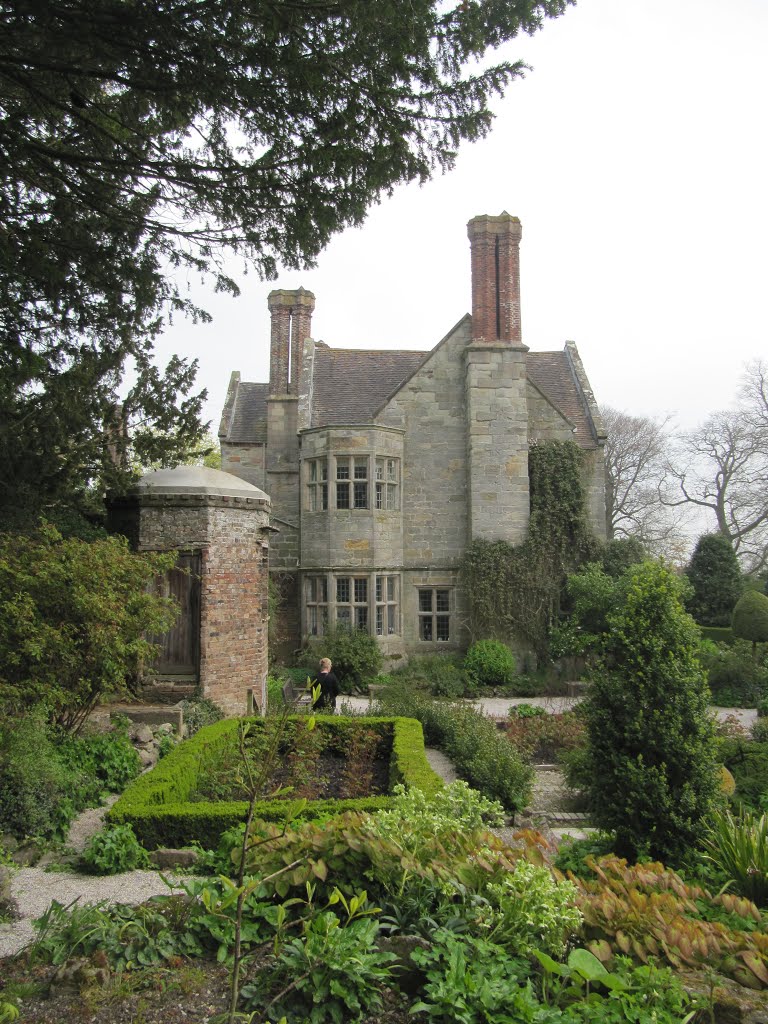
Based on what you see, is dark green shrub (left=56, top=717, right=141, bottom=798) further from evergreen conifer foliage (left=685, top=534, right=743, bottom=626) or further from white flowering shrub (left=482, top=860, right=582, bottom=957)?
evergreen conifer foliage (left=685, top=534, right=743, bottom=626)

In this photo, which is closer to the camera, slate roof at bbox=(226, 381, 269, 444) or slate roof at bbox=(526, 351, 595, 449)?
slate roof at bbox=(526, 351, 595, 449)

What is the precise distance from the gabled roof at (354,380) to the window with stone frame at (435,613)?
16.8 ft

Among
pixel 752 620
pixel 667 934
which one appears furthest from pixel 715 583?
pixel 667 934

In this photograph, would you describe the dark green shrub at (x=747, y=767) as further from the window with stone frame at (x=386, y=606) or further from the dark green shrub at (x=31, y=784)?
the window with stone frame at (x=386, y=606)

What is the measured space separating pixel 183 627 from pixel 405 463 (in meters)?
9.40

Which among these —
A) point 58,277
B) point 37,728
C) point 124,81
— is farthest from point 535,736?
point 124,81

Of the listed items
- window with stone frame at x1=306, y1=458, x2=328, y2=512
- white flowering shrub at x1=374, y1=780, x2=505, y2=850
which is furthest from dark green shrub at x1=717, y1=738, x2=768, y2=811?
window with stone frame at x1=306, y1=458, x2=328, y2=512

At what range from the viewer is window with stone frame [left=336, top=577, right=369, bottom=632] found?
19016mm

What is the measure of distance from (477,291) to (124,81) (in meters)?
15.4

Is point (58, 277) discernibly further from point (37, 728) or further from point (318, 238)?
point (37, 728)

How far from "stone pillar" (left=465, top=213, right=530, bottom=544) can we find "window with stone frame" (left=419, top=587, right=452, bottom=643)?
1843 mm

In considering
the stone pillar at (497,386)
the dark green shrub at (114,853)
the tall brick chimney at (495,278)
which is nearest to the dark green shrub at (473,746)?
the dark green shrub at (114,853)

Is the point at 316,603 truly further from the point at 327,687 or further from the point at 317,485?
the point at 327,687

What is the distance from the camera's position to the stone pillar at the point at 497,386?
65.7 ft
